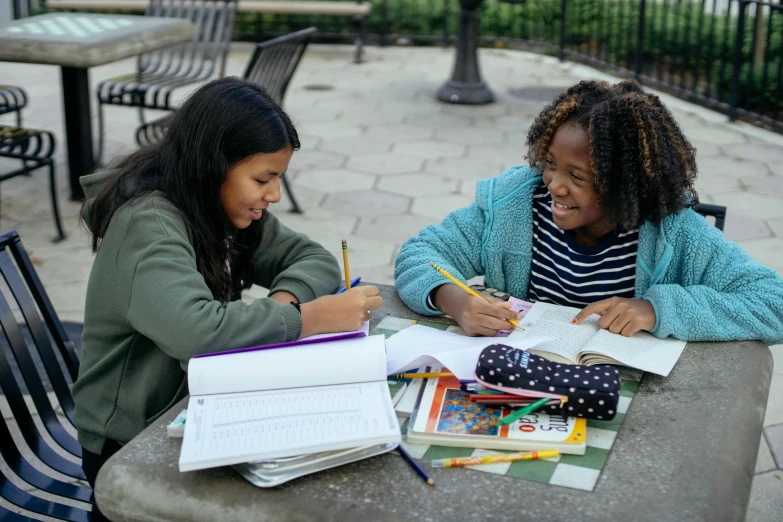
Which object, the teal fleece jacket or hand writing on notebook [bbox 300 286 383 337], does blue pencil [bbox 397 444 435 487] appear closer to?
hand writing on notebook [bbox 300 286 383 337]

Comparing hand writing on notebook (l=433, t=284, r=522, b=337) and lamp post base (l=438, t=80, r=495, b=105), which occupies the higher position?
hand writing on notebook (l=433, t=284, r=522, b=337)

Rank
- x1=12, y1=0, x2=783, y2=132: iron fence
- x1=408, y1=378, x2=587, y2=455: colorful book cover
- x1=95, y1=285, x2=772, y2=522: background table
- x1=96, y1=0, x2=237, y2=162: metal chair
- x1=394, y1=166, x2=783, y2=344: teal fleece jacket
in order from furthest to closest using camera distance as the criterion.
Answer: x1=12, y1=0, x2=783, y2=132: iron fence < x1=96, y1=0, x2=237, y2=162: metal chair < x1=394, y1=166, x2=783, y2=344: teal fleece jacket < x1=408, y1=378, x2=587, y2=455: colorful book cover < x1=95, y1=285, x2=772, y2=522: background table

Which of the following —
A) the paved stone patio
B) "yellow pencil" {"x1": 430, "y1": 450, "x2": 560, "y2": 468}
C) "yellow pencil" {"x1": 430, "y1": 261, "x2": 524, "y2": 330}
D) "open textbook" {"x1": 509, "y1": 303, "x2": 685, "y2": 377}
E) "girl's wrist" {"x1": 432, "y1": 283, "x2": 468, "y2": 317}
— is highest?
"yellow pencil" {"x1": 430, "y1": 261, "x2": 524, "y2": 330}

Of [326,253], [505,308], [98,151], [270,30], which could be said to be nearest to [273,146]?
[326,253]

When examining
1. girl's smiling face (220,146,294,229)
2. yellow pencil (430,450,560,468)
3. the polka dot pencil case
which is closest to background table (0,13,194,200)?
girl's smiling face (220,146,294,229)

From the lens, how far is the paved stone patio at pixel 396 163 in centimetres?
409

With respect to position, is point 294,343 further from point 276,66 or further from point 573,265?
point 276,66

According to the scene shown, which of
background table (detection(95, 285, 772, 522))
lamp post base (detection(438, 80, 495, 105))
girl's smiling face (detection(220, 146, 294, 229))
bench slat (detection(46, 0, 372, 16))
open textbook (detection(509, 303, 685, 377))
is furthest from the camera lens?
bench slat (detection(46, 0, 372, 16))

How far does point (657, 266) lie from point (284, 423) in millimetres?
1005

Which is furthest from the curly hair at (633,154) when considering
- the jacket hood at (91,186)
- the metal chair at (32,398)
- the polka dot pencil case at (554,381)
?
the metal chair at (32,398)

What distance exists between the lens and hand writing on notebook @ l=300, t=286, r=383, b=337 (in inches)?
65.5

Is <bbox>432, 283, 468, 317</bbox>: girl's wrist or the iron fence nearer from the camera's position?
<bbox>432, 283, 468, 317</bbox>: girl's wrist

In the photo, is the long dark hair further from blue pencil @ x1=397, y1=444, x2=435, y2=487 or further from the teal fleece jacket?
blue pencil @ x1=397, y1=444, x2=435, y2=487

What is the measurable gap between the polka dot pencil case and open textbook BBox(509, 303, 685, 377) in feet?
0.56
